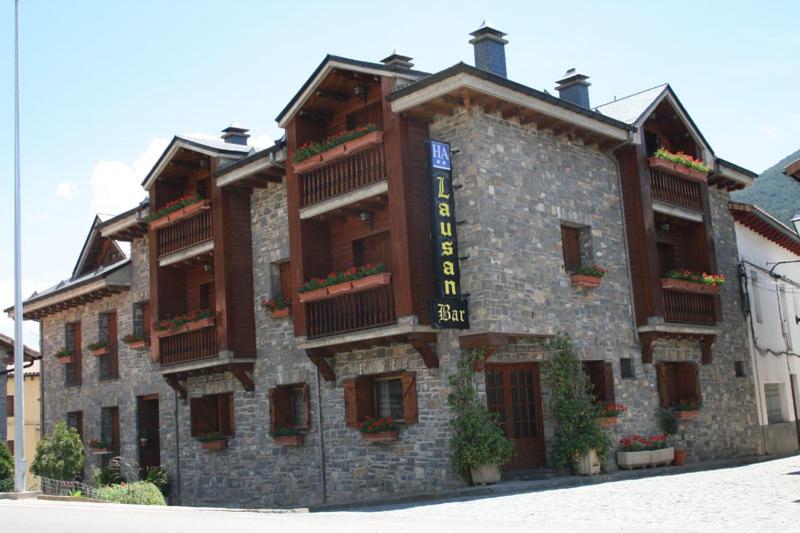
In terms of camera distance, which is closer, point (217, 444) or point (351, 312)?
point (351, 312)

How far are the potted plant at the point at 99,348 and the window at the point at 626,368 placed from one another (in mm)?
15418

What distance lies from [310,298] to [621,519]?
29.9ft

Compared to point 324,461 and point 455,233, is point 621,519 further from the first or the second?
point 324,461

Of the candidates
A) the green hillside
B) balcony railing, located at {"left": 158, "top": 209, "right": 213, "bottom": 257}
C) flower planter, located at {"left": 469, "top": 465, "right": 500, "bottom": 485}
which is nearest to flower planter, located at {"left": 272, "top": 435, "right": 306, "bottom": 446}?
flower planter, located at {"left": 469, "top": 465, "right": 500, "bottom": 485}

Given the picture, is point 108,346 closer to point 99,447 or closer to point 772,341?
point 99,447

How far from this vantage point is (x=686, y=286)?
21375mm

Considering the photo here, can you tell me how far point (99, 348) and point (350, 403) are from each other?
38.1ft

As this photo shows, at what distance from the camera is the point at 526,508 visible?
12984 millimetres

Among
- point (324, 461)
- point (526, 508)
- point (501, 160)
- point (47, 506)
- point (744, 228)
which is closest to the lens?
point (526, 508)

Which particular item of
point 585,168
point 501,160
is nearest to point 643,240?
point 585,168

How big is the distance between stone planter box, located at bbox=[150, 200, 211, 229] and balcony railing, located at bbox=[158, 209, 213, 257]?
0.16m

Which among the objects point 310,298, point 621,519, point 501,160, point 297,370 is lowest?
point 621,519

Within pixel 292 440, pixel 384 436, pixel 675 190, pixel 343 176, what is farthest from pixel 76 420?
pixel 675 190

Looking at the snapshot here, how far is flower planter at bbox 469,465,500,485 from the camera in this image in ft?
53.5
